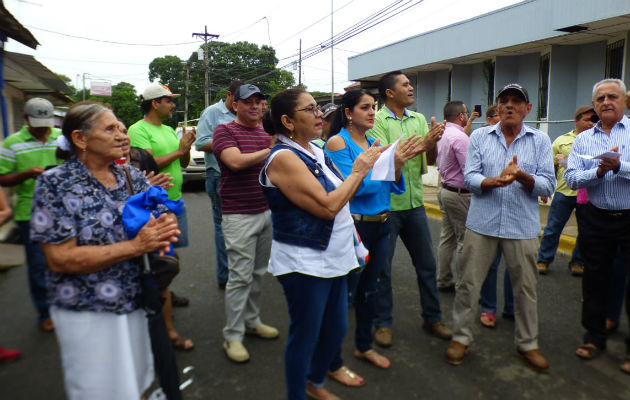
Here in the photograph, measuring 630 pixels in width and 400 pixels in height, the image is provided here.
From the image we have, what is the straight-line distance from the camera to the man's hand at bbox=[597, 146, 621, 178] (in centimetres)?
323

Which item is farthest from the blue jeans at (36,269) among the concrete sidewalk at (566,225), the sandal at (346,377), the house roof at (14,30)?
the concrete sidewalk at (566,225)

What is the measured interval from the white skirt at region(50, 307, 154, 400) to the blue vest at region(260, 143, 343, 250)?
90 centimetres

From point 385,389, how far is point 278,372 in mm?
781

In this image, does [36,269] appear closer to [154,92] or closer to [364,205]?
[154,92]

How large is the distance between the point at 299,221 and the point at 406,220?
1.61 metres

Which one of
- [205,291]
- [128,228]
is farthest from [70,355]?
[205,291]

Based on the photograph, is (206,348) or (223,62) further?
(223,62)

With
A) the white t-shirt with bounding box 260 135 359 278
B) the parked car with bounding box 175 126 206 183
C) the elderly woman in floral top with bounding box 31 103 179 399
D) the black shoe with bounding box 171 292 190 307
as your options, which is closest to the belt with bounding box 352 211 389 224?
the white t-shirt with bounding box 260 135 359 278

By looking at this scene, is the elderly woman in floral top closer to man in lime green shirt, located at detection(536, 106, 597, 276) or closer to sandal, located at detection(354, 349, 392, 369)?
sandal, located at detection(354, 349, 392, 369)

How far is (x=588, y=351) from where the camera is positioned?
11.5ft

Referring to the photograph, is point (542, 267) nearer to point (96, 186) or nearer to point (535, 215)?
point (535, 215)

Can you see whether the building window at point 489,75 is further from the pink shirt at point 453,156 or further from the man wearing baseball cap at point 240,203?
the man wearing baseball cap at point 240,203

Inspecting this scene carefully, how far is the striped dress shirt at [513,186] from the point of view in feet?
11.1

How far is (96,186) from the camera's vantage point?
2076 mm
